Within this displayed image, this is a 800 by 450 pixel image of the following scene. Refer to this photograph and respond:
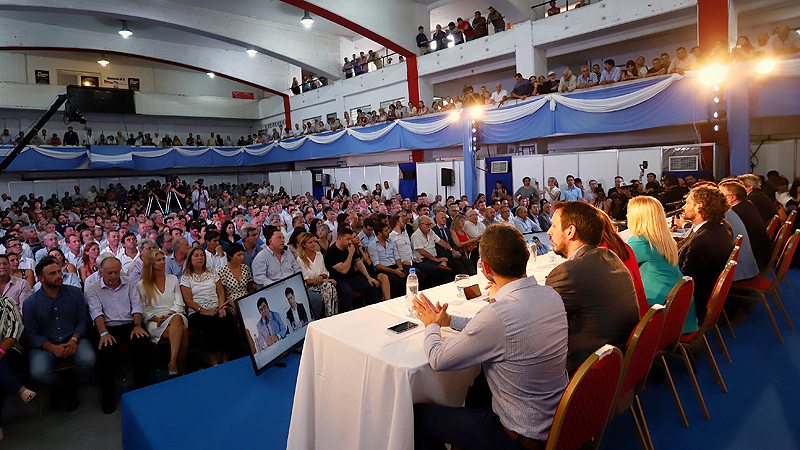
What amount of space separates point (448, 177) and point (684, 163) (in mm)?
6018

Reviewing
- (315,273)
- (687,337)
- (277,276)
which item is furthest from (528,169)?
(687,337)

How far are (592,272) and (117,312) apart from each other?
3.53m

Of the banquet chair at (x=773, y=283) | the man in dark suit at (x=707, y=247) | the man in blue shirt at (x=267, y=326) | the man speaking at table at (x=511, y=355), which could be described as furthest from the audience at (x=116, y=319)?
the banquet chair at (x=773, y=283)

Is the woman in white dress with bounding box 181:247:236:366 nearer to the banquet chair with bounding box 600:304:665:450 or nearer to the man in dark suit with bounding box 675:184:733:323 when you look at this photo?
the banquet chair with bounding box 600:304:665:450

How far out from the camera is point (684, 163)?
9.56 metres

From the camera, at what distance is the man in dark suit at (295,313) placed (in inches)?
137

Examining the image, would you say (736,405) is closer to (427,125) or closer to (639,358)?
(639,358)

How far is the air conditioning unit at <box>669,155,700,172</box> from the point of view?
941 cm

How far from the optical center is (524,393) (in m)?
1.64

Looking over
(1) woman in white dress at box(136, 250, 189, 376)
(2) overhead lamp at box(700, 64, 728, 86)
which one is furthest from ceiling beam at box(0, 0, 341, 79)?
(2) overhead lamp at box(700, 64, 728, 86)

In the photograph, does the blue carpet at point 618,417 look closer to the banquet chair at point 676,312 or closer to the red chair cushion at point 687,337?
the banquet chair at point 676,312

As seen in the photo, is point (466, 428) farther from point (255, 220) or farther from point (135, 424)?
point (255, 220)

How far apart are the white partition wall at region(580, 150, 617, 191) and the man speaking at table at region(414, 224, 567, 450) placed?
A: 9.89 metres

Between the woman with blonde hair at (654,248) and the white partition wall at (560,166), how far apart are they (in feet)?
28.2
